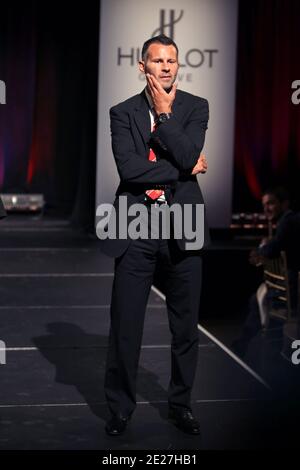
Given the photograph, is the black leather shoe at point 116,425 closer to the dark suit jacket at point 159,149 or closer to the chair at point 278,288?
the dark suit jacket at point 159,149

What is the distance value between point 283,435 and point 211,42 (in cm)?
604

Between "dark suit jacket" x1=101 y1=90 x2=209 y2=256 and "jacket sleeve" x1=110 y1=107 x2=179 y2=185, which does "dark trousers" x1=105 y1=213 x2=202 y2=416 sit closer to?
"dark suit jacket" x1=101 y1=90 x2=209 y2=256

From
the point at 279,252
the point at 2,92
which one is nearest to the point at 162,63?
the point at 279,252

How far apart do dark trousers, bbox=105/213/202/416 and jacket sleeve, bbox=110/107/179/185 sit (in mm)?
211

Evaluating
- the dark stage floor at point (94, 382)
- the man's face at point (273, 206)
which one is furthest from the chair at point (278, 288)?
the man's face at point (273, 206)

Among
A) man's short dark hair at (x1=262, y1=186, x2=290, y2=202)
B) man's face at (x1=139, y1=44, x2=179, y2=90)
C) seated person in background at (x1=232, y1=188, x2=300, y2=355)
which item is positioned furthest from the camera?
man's short dark hair at (x1=262, y1=186, x2=290, y2=202)

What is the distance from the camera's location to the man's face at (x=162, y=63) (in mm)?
3037

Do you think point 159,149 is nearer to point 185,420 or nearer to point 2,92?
point 185,420

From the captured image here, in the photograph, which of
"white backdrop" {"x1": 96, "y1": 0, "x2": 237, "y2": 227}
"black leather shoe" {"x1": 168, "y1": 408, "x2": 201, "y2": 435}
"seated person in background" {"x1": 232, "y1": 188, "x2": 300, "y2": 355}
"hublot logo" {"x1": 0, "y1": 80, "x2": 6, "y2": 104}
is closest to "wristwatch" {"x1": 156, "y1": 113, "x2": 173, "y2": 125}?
"black leather shoe" {"x1": 168, "y1": 408, "x2": 201, "y2": 435}


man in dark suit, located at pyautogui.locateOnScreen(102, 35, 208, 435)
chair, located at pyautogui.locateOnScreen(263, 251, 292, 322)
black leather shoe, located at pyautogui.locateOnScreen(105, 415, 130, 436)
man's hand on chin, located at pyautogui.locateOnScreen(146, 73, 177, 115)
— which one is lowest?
black leather shoe, located at pyautogui.locateOnScreen(105, 415, 130, 436)

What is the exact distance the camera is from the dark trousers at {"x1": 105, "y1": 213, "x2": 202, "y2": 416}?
3.16m

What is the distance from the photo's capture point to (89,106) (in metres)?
8.99

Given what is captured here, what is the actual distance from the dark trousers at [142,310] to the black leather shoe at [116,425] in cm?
2

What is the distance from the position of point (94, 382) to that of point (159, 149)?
109 cm
